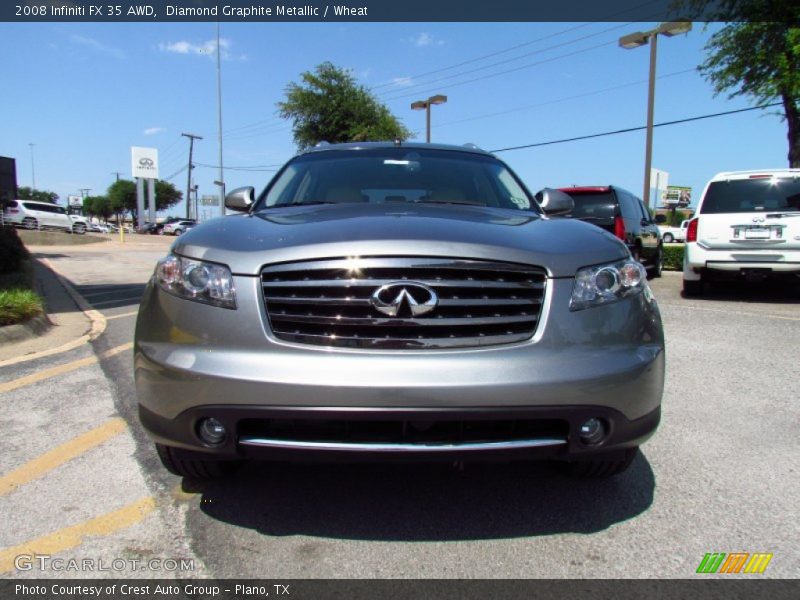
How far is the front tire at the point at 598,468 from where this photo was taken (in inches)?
98.7

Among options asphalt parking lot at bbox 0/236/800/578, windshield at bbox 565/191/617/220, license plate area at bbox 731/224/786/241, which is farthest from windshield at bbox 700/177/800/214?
asphalt parking lot at bbox 0/236/800/578

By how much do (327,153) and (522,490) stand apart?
8.08 feet

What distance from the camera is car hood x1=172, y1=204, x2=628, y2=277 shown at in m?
2.17

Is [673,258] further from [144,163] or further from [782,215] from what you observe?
[144,163]

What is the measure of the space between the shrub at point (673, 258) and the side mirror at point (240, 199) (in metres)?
13.9

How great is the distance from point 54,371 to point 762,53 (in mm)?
16217

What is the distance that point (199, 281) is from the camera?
2244mm

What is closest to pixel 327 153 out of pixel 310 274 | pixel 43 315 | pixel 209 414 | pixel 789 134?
pixel 310 274

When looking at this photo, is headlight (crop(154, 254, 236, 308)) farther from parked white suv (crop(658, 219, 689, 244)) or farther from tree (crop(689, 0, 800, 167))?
tree (crop(689, 0, 800, 167))

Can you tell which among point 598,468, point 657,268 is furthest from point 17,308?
point 657,268

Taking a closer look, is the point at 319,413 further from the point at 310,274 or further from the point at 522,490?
the point at 522,490

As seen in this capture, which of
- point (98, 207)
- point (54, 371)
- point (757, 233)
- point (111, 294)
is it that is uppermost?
point (98, 207)

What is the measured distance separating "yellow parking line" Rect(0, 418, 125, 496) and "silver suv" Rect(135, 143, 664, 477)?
42.8 inches

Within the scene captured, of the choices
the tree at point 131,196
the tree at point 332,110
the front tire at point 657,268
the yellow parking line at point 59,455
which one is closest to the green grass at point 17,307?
the yellow parking line at point 59,455
